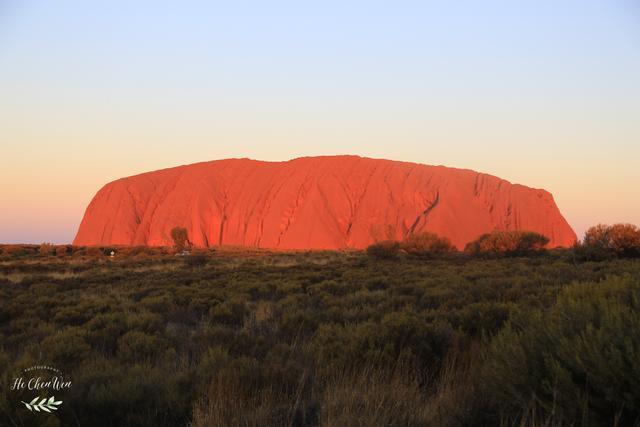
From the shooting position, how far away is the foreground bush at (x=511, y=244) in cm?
3362

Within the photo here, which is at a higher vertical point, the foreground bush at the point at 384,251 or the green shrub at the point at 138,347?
the green shrub at the point at 138,347

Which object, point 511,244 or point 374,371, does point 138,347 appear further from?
point 511,244

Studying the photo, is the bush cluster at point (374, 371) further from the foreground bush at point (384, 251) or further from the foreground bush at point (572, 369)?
the foreground bush at point (384, 251)

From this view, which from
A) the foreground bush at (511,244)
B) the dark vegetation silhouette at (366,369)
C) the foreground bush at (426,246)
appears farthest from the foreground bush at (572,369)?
the foreground bush at (426,246)

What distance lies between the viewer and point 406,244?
39.2 m

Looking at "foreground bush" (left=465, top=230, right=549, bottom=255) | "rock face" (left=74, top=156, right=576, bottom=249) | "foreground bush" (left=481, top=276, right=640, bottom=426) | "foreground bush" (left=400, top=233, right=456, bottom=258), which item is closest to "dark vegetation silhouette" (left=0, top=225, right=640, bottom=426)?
"foreground bush" (left=481, top=276, right=640, bottom=426)

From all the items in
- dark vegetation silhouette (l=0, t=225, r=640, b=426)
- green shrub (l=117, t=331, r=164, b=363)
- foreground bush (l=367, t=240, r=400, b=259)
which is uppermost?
dark vegetation silhouette (l=0, t=225, r=640, b=426)

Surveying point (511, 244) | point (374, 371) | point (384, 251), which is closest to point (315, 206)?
point (384, 251)

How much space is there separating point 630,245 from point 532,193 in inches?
1896

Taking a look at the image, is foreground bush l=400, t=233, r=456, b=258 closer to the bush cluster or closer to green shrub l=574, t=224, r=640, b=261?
green shrub l=574, t=224, r=640, b=261

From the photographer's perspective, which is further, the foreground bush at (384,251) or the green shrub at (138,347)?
the foreground bush at (384,251)

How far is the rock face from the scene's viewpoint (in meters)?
62.0
